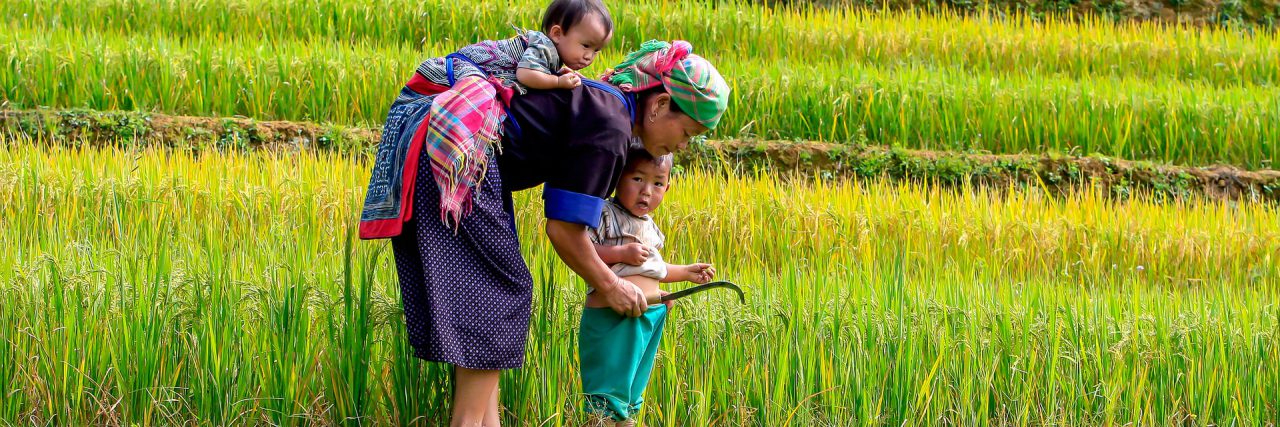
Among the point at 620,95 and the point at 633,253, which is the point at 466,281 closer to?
the point at 633,253

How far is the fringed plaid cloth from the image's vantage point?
212 cm

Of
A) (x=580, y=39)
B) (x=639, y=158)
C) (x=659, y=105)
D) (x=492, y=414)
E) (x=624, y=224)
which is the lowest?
(x=492, y=414)

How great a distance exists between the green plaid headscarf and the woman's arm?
299 millimetres

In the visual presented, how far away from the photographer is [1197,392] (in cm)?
288

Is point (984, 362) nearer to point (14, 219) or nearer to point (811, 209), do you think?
point (811, 209)

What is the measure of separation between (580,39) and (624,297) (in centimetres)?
49

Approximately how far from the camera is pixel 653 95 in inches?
88.9

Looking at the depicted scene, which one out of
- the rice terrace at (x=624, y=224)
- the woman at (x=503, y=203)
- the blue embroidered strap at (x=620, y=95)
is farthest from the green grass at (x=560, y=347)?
the blue embroidered strap at (x=620, y=95)

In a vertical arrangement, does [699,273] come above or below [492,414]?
above

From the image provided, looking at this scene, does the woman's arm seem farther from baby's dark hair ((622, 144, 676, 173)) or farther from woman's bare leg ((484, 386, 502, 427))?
woman's bare leg ((484, 386, 502, 427))

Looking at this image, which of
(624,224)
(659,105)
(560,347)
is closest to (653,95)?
(659,105)

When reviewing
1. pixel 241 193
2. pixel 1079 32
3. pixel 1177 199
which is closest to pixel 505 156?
pixel 241 193

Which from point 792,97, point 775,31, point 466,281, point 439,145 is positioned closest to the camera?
point 439,145

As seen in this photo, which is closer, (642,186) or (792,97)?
(642,186)
